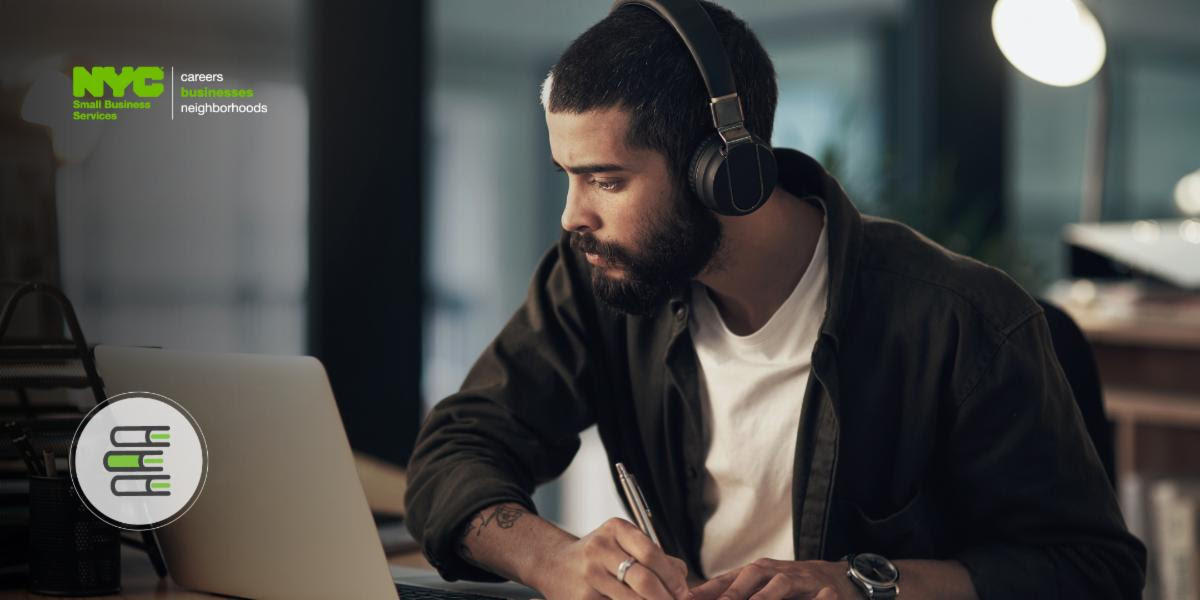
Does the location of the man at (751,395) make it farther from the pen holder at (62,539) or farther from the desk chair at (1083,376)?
the pen holder at (62,539)

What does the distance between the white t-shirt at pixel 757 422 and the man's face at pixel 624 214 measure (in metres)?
0.10

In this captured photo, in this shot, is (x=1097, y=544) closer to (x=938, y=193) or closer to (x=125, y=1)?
(x=125, y=1)

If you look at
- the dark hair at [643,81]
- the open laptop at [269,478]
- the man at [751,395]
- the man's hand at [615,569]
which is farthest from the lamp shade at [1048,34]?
the open laptop at [269,478]

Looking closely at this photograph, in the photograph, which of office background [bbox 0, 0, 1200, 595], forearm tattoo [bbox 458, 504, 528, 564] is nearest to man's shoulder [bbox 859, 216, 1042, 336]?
office background [bbox 0, 0, 1200, 595]

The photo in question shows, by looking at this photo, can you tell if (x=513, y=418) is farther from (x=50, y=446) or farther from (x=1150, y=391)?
(x=1150, y=391)

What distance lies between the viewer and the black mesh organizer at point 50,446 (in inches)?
32.7

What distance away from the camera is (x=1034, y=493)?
95 centimetres

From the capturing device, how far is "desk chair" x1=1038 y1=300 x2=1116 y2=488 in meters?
1.06

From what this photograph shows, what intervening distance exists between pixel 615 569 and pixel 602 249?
0.32 metres

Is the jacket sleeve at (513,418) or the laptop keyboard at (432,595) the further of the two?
the jacket sleeve at (513,418)

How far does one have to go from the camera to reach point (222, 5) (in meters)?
1.10

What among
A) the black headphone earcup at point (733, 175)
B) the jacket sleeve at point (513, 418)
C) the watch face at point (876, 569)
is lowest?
the watch face at point (876, 569)

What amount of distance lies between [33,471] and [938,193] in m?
2.27

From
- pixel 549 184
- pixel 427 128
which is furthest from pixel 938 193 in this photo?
pixel 549 184
